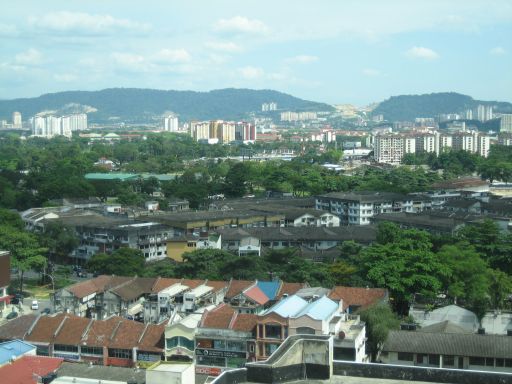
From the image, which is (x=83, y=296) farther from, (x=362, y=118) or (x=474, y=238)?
(x=362, y=118)

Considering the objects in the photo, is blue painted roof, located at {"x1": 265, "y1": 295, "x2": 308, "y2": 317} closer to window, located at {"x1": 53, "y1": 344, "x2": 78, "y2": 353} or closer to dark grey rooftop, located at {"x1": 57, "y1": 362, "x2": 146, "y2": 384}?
dark grey rooftop, located at {"x1": 57, "y1": 362, "x2": 146, "y2": 384}

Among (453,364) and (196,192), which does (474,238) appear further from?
(196,192)

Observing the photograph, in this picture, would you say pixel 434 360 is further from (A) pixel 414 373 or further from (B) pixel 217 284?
(A) pixel 414 373

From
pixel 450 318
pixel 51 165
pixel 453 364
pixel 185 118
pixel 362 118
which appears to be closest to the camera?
pixel 453 364

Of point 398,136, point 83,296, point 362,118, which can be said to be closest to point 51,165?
point 398,136

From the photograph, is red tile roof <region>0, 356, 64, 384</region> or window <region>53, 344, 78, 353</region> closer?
red tile roof <region>0, 356, 64, 384</region>

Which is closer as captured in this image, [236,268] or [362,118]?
[236,268]

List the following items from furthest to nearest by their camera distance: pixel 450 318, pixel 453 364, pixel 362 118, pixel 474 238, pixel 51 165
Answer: pixel 362 118 → pixel 51 165 → pixel 474 238 → pixel 450 318 → pixel 453 364

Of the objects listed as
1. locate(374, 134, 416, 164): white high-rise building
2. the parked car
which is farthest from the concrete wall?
locate(374, 134, 416, 164): white high-rise building
